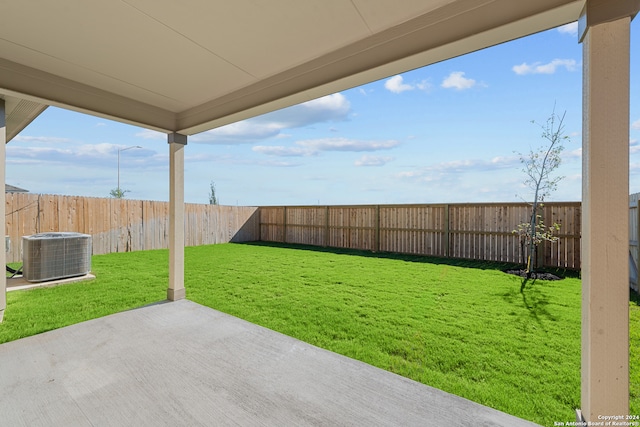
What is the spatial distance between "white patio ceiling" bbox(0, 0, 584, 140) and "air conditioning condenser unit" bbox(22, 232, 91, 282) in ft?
10.2

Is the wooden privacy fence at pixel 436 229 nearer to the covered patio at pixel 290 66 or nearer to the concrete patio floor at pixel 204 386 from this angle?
the covered patio at pixel 290 66

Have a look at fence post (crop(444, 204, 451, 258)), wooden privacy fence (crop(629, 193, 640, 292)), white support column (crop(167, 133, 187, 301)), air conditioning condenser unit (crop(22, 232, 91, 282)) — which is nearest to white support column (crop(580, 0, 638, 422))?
white support column (crop(167, 133, 187, 301))

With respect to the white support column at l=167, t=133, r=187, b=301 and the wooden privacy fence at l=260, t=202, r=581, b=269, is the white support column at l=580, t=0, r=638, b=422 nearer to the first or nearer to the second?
the white support column at l=167, t=133, r=187, b=301

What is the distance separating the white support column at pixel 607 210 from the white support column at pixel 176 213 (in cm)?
391

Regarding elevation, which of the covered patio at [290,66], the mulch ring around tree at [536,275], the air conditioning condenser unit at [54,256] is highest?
the covered patio at [290,66]

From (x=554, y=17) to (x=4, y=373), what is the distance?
13.8 ft

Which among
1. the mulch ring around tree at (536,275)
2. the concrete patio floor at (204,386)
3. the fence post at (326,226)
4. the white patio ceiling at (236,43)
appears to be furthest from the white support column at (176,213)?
the fence post at (326,226)

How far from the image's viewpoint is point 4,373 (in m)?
2.14

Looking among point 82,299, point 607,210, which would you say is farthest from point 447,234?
point 82,299

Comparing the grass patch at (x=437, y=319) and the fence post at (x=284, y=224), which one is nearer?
the grass patch at (x=437, y=319)

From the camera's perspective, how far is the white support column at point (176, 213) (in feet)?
12.4

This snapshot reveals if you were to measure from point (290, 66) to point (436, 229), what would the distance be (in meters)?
6.66

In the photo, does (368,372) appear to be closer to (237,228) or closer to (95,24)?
(95,24)

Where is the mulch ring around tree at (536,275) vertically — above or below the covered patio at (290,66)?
below
